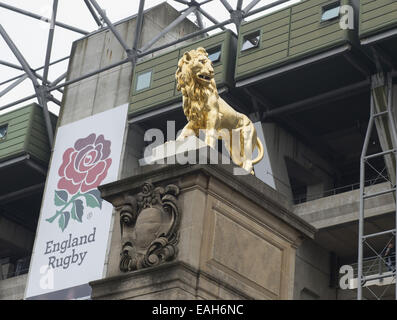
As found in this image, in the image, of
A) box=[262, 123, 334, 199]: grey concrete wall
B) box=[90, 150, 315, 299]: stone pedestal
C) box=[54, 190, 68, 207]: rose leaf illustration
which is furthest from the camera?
box=[54, 190, 68, 207]: rose leaf illustration

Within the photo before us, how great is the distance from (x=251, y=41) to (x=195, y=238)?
25.0 metres

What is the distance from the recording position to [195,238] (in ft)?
51.3

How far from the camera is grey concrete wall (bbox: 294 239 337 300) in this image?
41219 mm

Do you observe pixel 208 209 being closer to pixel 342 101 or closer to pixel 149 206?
pixel 149 206

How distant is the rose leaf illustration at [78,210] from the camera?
142 ft

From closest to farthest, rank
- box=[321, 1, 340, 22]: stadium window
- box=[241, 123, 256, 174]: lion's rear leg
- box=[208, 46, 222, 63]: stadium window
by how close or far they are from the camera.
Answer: box=[241, 123, 256, 174]: lion's rear leg, box=[321, 1, 340, 22]: stadium window, box=[208, 46, 222, 63]: stadium window

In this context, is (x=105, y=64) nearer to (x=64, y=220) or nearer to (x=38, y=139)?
(x=38, y=139)

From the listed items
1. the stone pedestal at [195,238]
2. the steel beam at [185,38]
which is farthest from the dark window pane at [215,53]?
the stone pedestal at [195,238]

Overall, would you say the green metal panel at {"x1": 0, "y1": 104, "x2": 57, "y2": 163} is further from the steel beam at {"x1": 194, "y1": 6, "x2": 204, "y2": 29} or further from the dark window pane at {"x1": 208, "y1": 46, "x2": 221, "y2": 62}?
the dark window pane at {"x1": 208, "y1": 46, "x2": 221, "y2": 62}

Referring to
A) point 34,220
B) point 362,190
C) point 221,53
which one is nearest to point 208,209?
point 362,190

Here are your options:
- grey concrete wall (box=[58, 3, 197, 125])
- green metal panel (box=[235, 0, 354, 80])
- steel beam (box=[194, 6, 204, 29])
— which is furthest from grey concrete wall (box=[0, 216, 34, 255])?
green metal panel (box=[235, 0, 354, 80])

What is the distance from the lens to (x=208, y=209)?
52.7 ft

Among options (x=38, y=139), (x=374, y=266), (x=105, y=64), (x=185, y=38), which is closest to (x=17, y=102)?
(x=38, y=139)

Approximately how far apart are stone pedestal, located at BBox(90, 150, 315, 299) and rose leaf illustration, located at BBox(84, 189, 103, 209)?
25800 mm
